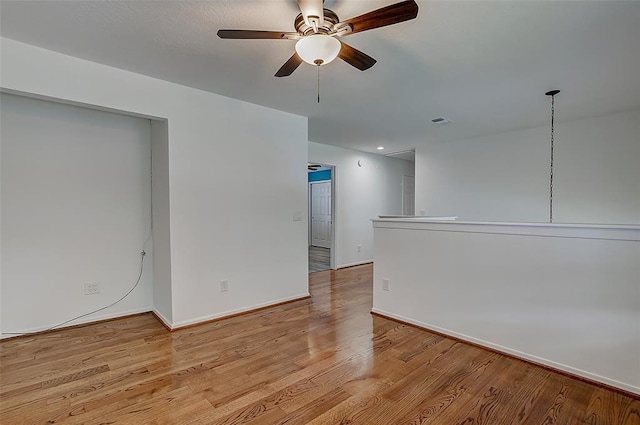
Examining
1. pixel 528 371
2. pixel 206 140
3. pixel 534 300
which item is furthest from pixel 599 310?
pixel 206 140

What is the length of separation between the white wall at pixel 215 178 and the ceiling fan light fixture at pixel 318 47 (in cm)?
181

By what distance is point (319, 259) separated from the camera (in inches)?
277

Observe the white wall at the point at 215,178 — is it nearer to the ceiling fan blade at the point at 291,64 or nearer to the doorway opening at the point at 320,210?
the ceiling fan blade at the point at 291,64

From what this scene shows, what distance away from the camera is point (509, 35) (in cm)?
214

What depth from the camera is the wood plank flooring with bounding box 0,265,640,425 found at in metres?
1.84

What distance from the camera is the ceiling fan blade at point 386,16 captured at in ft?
4.83

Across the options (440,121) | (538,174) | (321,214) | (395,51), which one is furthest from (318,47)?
(321,214)

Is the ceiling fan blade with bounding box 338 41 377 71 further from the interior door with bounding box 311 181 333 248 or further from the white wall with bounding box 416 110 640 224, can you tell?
the interior door with bounding box 311 181 333 248

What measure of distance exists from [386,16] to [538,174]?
4225 mm

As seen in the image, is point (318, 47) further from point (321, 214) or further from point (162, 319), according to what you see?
point (321, 214)

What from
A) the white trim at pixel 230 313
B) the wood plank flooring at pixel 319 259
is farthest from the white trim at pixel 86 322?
the wood plank flooring at pixel 319 259

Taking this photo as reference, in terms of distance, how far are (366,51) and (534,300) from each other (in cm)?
237

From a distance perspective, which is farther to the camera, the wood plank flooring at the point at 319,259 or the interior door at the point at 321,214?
the interior door at the point at 321,214

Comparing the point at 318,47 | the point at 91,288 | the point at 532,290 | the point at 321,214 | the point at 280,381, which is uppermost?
the point at 318,47
